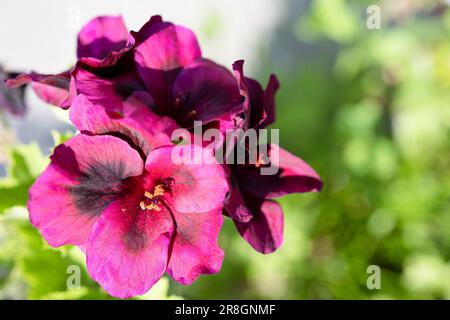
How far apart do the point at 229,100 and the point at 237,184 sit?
14cm

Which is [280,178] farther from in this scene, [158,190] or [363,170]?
[363,170]

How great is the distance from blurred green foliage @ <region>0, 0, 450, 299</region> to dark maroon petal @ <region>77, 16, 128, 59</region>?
0.89 m

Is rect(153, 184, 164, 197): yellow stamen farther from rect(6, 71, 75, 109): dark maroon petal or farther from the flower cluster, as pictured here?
rect(6, 71, 75, 109): dark maroon petal

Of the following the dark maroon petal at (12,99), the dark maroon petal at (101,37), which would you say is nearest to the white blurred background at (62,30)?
the dark maroon petal at (12,99)

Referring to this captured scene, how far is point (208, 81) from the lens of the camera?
89 centimetres

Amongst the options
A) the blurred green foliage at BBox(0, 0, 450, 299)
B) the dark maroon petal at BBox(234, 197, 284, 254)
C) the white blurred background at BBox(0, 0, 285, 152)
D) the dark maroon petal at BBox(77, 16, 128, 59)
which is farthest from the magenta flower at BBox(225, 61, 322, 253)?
the white blurred background at BBox(0, 0, 285, 152)

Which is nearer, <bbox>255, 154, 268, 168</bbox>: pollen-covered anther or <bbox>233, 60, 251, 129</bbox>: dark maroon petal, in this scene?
<bbox>233, 60, 251, 129</bbox>: dark maroon petal

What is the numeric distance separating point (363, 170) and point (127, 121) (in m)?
1.27

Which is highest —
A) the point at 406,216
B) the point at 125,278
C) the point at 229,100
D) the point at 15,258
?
the point at 406,216

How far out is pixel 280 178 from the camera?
3.12 ft

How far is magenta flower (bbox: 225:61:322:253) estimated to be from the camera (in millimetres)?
884

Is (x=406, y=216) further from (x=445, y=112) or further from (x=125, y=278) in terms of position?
(x=125, y=278)
